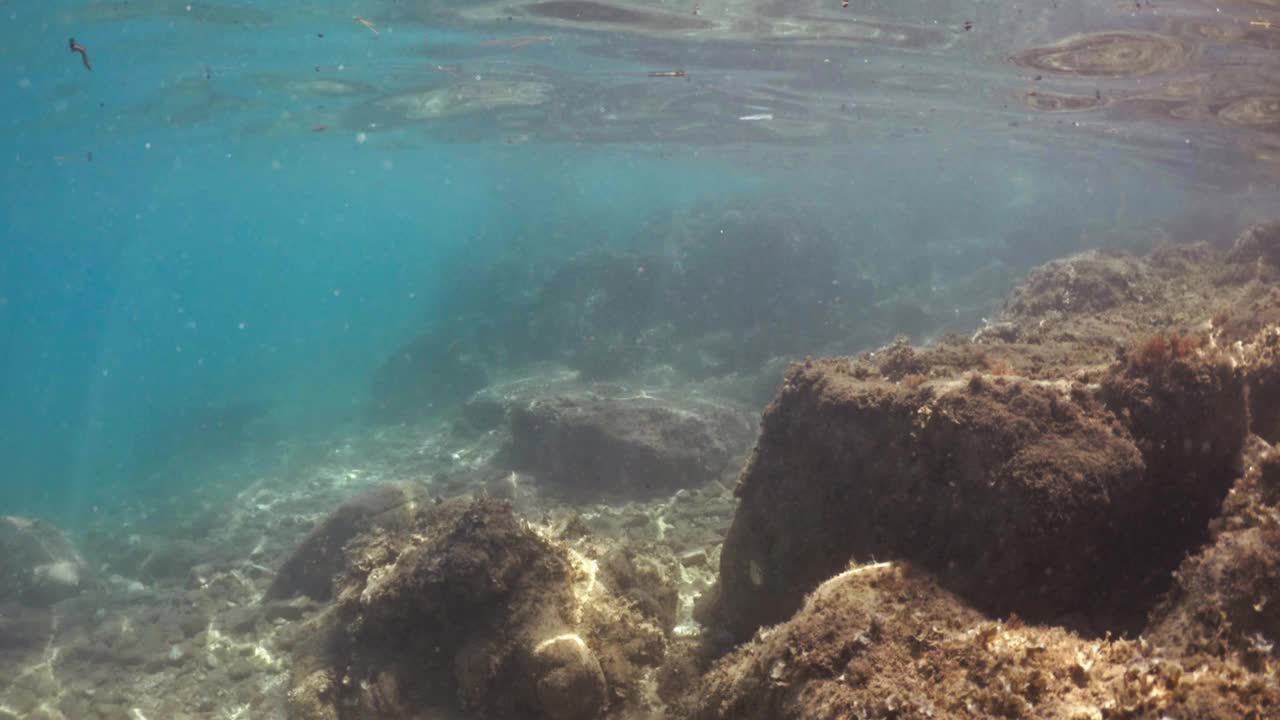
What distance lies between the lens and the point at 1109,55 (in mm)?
17641

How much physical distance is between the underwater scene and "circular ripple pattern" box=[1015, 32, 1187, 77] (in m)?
0.20

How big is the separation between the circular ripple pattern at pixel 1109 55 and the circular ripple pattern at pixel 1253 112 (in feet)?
14.8

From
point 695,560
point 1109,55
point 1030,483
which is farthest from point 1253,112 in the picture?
point 1030,483

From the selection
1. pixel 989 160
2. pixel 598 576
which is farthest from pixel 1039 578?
pixel 989 160

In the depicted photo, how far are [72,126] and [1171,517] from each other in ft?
126

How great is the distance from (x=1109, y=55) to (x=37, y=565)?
29.7 m

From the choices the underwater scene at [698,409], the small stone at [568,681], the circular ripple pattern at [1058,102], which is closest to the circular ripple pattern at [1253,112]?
the underwater scene at [698,409]

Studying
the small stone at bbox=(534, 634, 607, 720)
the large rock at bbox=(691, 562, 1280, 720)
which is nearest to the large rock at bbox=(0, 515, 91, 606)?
the small stone at bbox=(534, 634, 607, 720)

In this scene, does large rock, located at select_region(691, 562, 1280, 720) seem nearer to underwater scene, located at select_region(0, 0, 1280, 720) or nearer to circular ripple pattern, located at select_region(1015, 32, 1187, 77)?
underwater scene, located at select_region(0, 0, 1280, 720)

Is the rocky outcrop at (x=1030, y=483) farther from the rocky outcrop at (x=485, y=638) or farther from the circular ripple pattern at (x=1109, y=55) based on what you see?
the circular ripple pattern at (x=1109, y=55)

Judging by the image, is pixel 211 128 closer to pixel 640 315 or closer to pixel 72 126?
pixel 72 126

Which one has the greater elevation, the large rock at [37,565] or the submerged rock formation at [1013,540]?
the submerged rock formation at [1013,540]

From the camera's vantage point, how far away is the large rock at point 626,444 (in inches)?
533

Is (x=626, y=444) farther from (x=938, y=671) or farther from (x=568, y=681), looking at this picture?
(x=938, y=671)
